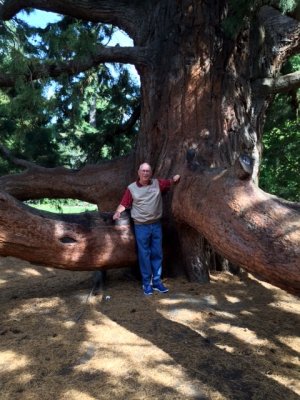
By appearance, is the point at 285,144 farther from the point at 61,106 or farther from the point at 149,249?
the point at 149,249

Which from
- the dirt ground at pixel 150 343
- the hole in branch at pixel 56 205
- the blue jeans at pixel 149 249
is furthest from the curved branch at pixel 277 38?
the hole in branch at pixel 56 205

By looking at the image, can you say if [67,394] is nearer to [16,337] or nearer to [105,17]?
[16,337]

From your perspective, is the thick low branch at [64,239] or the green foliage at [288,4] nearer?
the green foliage at [288,4]

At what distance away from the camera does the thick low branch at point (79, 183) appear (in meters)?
6.84

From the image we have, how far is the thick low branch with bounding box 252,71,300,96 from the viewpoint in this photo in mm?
6461

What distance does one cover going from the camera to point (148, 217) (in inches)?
209

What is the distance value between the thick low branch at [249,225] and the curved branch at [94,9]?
331 centimetres

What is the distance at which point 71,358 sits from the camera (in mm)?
3465

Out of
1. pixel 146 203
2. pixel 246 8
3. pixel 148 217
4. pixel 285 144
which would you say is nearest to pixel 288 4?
pixel 246 8

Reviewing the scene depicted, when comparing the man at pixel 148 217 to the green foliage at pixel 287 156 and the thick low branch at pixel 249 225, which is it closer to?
the thick low branch at pixel 249 225

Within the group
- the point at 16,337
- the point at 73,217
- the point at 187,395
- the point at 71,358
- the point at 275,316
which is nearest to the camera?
the point at 187,395

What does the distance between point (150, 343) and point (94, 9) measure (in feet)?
16.5

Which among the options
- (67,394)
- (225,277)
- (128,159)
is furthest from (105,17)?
(67,394)

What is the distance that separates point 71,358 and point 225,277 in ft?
10.3
